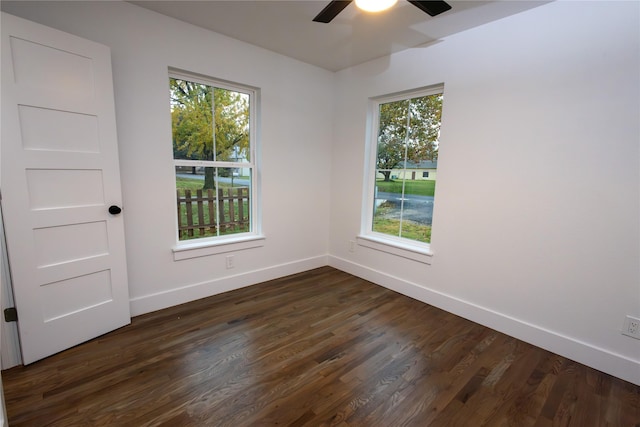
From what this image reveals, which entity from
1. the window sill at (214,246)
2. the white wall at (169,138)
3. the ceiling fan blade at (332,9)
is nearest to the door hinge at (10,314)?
the white wall at (169,138)

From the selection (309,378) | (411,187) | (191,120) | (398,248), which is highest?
(191,120)

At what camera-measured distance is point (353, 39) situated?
267 cm

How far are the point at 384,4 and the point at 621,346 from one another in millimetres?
2626

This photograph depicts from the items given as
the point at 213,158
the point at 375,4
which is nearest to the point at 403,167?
the point at 375,4

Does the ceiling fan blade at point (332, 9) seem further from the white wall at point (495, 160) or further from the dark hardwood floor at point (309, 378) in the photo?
the dark hardwood floor at point (309, 378)

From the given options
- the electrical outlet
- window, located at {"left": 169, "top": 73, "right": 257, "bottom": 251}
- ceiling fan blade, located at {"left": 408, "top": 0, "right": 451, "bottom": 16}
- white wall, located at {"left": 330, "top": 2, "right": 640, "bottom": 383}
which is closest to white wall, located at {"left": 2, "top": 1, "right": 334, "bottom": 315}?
window, located at {"left": 169, "top": 73, "right": 257, "bottom": 251}

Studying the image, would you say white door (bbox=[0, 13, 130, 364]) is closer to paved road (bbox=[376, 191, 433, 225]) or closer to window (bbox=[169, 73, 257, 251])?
window (bbox=[169, 73, 257, 251])

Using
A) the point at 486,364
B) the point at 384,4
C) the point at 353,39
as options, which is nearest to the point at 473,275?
the point at 486,364

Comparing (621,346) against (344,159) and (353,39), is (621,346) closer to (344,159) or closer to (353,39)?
(344,159)

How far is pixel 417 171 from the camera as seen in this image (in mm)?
2977

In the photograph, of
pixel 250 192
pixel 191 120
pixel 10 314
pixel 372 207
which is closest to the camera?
pixel 10 314

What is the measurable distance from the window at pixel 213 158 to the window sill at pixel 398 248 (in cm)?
130

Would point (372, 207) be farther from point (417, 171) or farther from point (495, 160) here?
point (495, 160)

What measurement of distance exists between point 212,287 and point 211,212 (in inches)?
29.7
